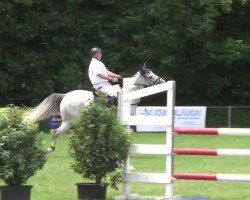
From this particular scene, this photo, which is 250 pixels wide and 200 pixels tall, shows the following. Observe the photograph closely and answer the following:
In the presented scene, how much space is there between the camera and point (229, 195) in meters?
10.8

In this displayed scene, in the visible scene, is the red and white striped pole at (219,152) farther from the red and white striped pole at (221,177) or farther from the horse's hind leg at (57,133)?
the horse's hind leg at (57,133)

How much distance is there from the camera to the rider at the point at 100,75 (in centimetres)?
1625

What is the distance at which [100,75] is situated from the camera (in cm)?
1652

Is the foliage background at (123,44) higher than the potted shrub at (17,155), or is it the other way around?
the foliage background at (123,44)

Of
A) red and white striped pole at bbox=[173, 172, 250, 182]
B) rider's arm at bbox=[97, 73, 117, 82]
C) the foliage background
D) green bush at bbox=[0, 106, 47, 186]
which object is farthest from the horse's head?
the foliage background

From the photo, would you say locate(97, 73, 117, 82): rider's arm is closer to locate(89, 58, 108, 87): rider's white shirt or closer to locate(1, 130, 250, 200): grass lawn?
locate(89, 58, 108, 87): rider's white shirt

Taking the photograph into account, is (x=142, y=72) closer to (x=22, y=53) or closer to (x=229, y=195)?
(x=229, y=195)

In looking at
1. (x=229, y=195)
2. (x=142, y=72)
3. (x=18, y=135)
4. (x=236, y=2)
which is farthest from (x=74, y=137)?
(x=236, y=2)

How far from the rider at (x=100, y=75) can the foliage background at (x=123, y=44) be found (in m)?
14.4

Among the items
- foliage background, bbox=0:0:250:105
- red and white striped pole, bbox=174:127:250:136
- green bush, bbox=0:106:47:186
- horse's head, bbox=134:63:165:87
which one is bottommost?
green bush, bbox=0:106:47:186

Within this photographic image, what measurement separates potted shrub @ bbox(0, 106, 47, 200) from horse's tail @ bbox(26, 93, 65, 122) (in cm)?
825

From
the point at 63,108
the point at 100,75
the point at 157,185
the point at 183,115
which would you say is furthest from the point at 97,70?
the point at 183,115

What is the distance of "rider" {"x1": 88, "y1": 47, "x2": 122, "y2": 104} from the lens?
16250mm

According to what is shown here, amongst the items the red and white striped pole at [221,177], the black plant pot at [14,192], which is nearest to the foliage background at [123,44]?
the red and white striped pole at [221,177]
